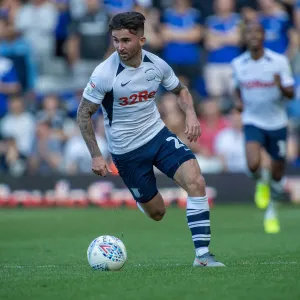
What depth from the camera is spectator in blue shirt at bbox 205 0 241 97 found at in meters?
21.0

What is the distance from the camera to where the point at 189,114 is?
29.9 feet

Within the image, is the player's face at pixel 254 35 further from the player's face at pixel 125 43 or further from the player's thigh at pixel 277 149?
the player's face at pixel 125 43

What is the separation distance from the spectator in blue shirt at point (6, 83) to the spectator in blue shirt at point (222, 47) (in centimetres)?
468

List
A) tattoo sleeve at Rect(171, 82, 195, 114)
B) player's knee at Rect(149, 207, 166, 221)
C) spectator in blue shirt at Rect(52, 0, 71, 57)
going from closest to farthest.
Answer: tattoo sleeve at Rect(171, 82, 195, 114) < player's knee at Rect(149, 207, 166, 221) < spectator in blue shirt at Rect(52, 0, 71, 57)

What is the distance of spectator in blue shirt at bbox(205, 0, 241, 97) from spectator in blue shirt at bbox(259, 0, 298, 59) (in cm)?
73

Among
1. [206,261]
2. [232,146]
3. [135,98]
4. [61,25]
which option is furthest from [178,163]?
[61,25]

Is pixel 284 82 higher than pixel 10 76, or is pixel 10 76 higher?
pixel 284 82

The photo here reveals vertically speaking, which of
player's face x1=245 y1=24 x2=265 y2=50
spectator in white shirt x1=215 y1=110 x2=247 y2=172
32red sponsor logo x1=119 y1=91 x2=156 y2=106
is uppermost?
32red sponsor logo x1=119 y1=91 x2=156 y2=106

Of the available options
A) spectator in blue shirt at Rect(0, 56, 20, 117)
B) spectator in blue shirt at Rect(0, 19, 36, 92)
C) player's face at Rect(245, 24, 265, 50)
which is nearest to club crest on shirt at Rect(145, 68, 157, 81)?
player's face at Rect(245, 24, 265, 50)

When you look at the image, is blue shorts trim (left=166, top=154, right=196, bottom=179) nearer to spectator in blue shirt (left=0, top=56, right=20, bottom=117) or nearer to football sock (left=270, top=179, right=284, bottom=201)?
football sock (left=270, top=179, right=284, bottom=201)

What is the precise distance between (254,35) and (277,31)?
7283 mm

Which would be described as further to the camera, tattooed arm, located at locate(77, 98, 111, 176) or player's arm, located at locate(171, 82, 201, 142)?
tattooed arm, located at locate(77, 98, 111, 176)

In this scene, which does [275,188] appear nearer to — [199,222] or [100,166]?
[199,222]

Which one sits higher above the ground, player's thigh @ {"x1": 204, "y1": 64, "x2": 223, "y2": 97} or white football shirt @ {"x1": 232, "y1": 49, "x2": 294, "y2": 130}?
white football shirt @ {"x1": 232, "y1": 49, "x2": 294, "y2": 130}
